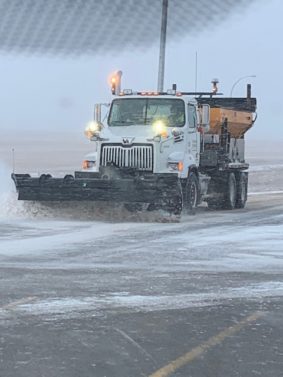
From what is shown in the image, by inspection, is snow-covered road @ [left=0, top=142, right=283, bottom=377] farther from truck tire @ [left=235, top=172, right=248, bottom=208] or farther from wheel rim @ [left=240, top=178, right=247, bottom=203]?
wheel rim @ [left=240, top=178, right=247, bottom=203]

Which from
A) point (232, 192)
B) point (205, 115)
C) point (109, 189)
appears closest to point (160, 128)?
point (205, 115)

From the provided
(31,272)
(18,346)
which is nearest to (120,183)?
(31,272)

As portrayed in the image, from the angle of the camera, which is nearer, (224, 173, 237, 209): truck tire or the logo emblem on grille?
the logo emblem on grille

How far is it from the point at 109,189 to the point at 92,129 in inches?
71.6

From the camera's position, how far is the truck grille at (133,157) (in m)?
14.5

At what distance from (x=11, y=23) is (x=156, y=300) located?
4.25 meters

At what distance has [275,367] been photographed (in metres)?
4.78

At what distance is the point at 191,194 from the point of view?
15.4 metres

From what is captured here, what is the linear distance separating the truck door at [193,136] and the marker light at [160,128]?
77 cm

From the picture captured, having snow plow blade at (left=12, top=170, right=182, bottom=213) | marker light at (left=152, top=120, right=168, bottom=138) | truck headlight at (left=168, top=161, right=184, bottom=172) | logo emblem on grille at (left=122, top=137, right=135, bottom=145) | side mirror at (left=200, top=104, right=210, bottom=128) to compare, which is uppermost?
side mirror at (left=200, top=104, right=210, bottom=128)

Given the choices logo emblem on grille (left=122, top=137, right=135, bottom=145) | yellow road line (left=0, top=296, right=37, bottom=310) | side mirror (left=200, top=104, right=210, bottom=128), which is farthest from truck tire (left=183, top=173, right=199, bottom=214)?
yellow road line (left=0, top=296, right=37, bottom=310)

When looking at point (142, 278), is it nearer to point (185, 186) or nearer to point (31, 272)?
point (31, 272)

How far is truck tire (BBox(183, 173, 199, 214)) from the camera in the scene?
15064mm

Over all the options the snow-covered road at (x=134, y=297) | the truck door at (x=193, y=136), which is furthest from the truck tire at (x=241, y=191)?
the snow-covered road at (x=134, y=297)
